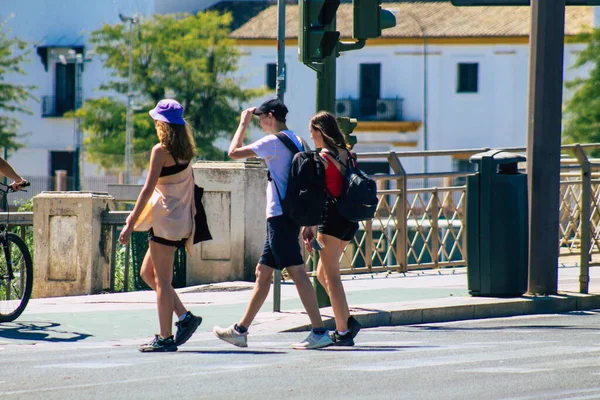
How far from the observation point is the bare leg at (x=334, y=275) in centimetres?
918

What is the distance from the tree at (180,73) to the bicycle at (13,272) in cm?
3871

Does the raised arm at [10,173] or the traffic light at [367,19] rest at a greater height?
the traffic light at [367,19]

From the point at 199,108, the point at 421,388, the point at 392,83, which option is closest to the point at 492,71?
the point at 392,83

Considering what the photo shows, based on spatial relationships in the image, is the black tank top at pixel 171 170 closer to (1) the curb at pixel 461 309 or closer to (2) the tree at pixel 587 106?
(1) the curb at pixel 461 309

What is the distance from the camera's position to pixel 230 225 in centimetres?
1399

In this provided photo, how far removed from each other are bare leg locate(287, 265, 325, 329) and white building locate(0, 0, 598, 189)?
46572 mm

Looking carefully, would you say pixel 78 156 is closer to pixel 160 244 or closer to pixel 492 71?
pixel 492 71

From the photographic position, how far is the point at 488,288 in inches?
466

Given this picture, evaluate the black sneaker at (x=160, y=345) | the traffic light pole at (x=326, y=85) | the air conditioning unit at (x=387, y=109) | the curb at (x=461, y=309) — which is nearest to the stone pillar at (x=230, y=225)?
the curb at (x=461, y=309)

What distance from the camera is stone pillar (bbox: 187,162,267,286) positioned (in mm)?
13969

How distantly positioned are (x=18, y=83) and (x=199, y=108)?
10856 mm

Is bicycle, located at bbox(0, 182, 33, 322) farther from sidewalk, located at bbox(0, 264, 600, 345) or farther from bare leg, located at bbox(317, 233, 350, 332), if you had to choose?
bare leg, located at bbox(317, 233, 350, 332)

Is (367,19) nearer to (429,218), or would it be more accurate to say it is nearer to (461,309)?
(461,309)

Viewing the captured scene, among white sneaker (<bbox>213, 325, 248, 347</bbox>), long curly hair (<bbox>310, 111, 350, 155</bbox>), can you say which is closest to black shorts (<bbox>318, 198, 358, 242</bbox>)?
long curly hair (<bbox>310, 111, 350, 155</bbox>)
